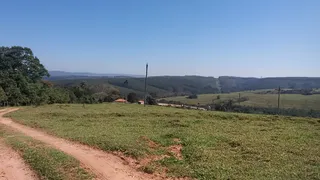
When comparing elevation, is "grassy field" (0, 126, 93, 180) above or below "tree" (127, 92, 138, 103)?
above

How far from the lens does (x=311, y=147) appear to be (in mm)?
13742

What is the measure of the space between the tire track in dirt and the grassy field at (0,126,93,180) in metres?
0.18

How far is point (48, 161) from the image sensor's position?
10.2m

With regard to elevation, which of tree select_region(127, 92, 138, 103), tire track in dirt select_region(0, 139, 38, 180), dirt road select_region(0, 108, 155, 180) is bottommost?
tree select_region(127, 92, 138, 103)

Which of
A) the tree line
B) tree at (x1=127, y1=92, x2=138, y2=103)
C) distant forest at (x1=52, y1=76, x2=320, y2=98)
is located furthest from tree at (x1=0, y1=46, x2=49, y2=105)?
distant forest at (x1=52, y1=76, x2=320, y2=98)

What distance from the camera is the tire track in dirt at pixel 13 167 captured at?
30.1ft

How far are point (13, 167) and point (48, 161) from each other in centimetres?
116

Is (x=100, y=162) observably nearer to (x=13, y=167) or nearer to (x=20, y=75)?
(x=13, y=167)

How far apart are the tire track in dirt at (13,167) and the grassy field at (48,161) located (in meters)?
0.18

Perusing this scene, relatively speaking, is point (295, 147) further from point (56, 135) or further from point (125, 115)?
point (125, 115)

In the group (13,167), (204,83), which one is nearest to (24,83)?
(13,167)

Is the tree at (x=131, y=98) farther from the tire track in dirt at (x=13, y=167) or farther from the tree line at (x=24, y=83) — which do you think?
the tire track in dirt at (x=13, y=167)

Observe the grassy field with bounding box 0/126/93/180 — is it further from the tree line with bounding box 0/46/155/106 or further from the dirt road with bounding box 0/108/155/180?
the tree line with bounding box 0/46/155/106

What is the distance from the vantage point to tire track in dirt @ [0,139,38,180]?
30.1 ft
